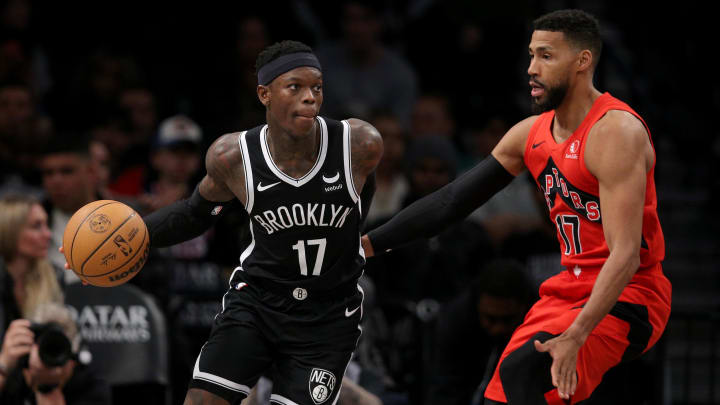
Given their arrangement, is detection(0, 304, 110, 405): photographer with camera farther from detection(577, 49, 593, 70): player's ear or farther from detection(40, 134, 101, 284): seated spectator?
detection(577, 49, 593, 70): player's ear

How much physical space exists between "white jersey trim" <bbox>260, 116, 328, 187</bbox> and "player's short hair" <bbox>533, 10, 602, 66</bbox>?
1075 mm

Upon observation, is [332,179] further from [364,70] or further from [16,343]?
[364,70]

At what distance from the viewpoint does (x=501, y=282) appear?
6.35 metres

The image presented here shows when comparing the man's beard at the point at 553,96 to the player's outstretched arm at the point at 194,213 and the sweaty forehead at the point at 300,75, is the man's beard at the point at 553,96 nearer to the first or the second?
the sweaty forehead at the point at 300,75

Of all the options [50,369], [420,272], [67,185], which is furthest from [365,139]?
[67,185]

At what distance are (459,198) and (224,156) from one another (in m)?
1.08

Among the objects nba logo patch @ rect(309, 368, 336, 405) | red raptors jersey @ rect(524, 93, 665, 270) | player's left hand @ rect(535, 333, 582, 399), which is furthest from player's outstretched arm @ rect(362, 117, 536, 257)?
player's left hand @ rect(535, 333, 582, 399)

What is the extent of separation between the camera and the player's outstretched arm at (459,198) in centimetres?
493

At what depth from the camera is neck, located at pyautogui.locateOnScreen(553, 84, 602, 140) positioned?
4.50 metres

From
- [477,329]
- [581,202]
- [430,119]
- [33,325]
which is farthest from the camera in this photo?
[430,119]

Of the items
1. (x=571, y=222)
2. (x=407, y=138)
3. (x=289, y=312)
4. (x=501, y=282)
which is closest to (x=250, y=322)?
(x=289, y=312)

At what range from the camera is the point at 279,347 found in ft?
16.1

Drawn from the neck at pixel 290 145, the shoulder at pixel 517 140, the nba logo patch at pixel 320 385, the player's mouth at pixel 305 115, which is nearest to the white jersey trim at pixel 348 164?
the neck at pixel 290 145

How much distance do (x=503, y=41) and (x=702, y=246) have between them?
2629mm
